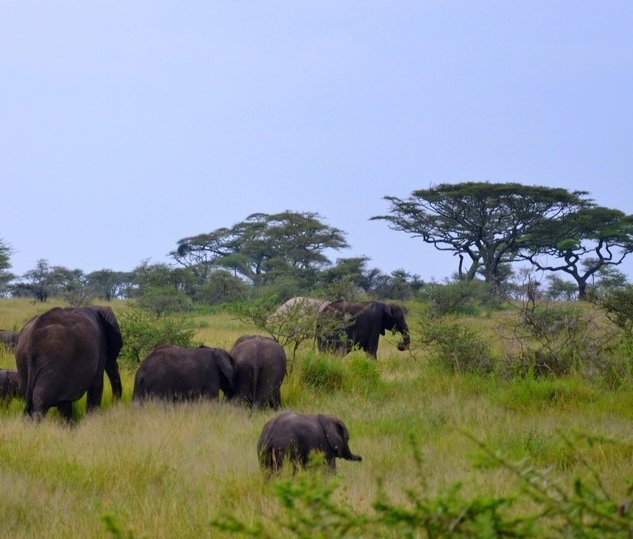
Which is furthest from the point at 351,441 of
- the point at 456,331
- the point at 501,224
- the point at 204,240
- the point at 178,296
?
the point at 204,240

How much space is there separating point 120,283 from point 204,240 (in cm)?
660

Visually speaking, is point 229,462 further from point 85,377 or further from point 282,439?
point 85,377

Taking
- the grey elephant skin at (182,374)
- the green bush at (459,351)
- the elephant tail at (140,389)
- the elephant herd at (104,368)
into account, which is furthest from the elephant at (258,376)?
the green bush at (459,351)

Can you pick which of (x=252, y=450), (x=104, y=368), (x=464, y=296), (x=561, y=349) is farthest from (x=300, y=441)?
(x=464, y=296)

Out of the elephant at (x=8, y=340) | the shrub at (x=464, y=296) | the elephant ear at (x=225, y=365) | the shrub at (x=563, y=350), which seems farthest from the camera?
the shrub at (x=464, y=296)

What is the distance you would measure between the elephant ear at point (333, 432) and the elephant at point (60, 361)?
2924 mm

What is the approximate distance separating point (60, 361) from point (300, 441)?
3.05m

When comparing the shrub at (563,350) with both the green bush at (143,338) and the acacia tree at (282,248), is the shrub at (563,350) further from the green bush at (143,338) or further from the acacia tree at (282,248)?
the acacia tree at (282,248)

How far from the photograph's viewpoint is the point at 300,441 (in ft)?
18.6

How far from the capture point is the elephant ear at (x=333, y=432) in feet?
19.3

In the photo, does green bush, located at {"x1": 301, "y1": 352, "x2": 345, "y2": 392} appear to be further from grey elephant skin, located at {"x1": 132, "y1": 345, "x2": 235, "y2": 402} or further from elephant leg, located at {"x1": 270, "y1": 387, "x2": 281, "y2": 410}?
grey elephant skin, located at {"x1": 132, "y1": 345, "x2": 235, "y2": 402}

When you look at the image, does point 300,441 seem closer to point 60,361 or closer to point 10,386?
point 60,361

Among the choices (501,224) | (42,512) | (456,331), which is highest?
(501,224)

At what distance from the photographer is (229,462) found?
19.7ft
